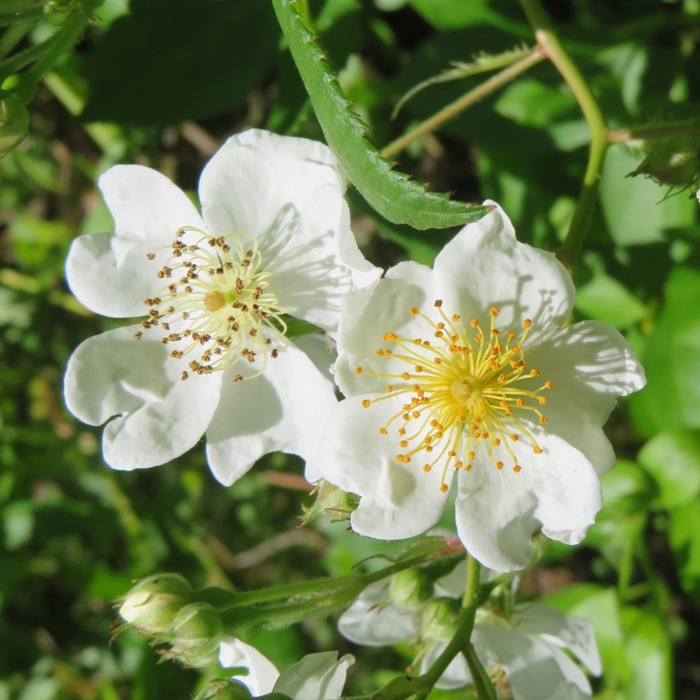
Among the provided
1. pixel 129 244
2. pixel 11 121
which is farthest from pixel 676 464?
pixel 11 121

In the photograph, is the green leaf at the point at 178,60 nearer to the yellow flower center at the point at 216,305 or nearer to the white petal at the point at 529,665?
the yellow flower center at the point at 216,305

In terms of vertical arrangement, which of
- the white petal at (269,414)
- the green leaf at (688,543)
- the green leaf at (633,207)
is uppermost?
the white petal at (269,414)

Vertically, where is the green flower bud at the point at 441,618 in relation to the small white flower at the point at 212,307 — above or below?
below

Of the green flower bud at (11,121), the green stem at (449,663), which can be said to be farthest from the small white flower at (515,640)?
the green flower bud at (11,121)

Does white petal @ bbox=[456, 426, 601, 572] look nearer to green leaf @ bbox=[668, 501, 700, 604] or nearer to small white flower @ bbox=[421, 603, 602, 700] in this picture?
small white flower @ bbox=[421, 603, 602, 700]

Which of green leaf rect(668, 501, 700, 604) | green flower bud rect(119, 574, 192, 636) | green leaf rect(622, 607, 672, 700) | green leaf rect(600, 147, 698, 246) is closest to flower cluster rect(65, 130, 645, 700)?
green flower bud rect(119, 574, 192, 636)

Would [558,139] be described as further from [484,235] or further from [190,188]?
[190,188]

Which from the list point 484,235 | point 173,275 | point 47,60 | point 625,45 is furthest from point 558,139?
point 47,60
